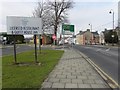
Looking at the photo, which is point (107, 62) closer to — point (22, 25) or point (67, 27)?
point (22, 25)

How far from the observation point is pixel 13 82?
28.7ft

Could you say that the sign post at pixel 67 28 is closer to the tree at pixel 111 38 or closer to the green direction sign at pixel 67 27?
the green direction sign at pixel 67 27

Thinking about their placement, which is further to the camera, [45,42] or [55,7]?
[45,42]

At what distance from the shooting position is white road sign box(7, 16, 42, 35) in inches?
629

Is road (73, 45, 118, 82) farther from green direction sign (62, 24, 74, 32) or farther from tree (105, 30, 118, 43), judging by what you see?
tree (105, 30, 118, 43)

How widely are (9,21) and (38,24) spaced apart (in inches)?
76.3

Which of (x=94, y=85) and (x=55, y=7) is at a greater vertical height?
(x=55, y=7)

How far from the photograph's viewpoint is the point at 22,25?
53.8 ft

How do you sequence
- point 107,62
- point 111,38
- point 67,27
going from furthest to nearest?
1. point 111,38
2. point 67,27
3. point 107,62

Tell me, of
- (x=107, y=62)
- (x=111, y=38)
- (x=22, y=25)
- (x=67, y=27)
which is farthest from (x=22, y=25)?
(x=111, y=38)

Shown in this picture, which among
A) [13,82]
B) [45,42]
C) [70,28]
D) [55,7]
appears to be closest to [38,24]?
[13,82]

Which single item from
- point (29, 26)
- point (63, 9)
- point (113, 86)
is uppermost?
point (63, 9)

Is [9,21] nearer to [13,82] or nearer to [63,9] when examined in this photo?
[13,82]

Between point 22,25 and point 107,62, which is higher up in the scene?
point 22,25
